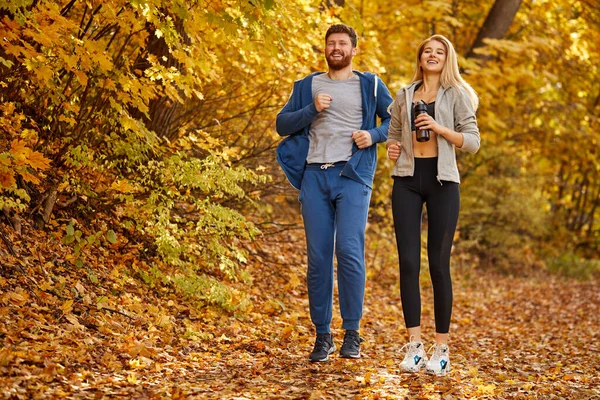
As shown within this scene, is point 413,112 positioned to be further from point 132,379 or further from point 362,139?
point 132,379

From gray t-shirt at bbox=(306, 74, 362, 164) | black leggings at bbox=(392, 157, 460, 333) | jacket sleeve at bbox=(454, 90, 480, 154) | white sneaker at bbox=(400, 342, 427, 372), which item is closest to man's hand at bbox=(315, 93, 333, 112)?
gray t-shirt at bbox=(306, 74, 362, 164)

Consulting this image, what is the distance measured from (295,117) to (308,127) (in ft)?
0.52

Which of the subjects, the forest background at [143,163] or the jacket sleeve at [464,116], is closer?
the jacket sleeve at [464,116]

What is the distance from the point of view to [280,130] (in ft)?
16.2

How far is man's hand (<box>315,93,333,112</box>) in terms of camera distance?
464 centimetres

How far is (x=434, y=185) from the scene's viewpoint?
463 centimetres

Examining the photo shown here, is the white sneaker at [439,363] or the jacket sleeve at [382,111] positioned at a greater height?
the jacket sleeve at [382,111]

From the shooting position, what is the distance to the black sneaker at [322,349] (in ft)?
15.8

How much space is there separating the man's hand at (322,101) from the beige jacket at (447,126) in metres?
0.49

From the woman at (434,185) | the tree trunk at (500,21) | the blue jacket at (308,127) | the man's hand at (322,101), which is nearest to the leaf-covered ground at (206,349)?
the woman at (434,185)

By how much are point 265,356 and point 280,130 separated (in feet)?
5.01

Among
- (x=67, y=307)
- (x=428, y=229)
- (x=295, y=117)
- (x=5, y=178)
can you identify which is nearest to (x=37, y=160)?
(x=5, y=178)

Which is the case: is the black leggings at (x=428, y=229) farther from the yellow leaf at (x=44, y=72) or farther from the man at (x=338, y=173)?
the yellow leaf at (x=44, y=72)

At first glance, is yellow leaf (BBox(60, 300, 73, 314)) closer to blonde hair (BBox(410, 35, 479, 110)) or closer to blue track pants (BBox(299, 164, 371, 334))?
blue track pants (BBox(299, 164, 371, 334))
